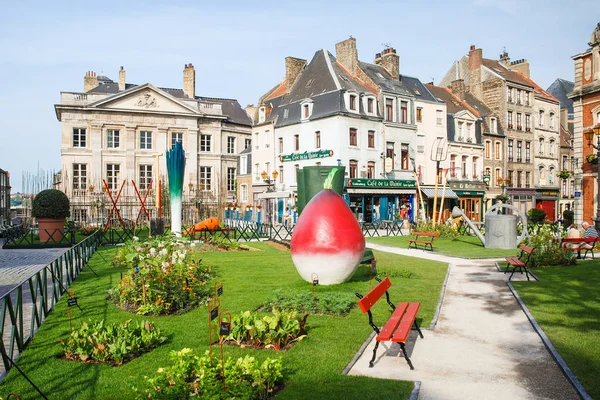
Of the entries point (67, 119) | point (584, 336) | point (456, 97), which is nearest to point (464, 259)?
point (584, 336)

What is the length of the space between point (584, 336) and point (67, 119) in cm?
4273

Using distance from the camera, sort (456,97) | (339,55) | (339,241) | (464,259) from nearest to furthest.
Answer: (339,241)
(464,259)
(339,55)
(456,97)

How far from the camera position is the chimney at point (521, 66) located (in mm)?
49750

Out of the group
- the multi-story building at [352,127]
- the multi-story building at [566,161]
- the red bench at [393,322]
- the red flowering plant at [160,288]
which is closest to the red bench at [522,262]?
the red bench at [393,322]

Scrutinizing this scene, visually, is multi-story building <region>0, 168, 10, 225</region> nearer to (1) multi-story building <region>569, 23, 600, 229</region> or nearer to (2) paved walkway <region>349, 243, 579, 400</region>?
(1) multi-story building <region>569, 23, 600, 229</region>

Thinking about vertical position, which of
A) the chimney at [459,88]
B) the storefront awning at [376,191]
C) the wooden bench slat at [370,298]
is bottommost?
the wooden bench slat at [370,298]

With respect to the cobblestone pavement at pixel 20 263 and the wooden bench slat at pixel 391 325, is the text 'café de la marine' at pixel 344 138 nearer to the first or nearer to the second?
the cobblestone pavement at pixel 20 263

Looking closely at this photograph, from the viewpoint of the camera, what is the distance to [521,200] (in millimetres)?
45562

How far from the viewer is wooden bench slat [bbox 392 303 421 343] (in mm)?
6101

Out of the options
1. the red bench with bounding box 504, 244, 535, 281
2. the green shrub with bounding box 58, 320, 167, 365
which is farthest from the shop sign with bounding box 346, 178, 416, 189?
the green shrub with bounding box 58, 320, 167, 365

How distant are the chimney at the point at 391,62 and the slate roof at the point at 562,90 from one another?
28208 millimetres

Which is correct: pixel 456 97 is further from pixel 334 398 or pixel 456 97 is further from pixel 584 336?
pixel 334 398

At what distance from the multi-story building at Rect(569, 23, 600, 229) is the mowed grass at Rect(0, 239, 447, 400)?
18.9 metres

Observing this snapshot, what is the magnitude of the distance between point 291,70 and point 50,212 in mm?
24260
